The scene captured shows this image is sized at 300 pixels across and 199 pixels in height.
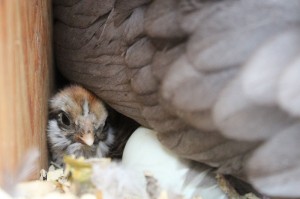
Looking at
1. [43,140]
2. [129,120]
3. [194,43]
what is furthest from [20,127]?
[129,120]

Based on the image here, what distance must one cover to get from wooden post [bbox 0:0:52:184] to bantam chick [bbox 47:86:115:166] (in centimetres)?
5

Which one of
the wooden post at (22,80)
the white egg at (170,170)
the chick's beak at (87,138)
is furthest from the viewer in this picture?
the chick's beak at (87,138)

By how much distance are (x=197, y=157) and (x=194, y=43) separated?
0.72 ft

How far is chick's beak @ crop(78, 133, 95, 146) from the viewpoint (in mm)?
1475

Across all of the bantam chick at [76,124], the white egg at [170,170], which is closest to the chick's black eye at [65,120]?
the bantam chick at [76,124]

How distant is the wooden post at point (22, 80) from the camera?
1.11 metres

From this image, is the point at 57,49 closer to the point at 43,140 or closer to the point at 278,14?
the point at 43,140

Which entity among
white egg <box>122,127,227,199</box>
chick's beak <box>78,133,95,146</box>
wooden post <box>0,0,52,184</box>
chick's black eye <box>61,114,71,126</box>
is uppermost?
wooden post <box>0,0,52,184</box>

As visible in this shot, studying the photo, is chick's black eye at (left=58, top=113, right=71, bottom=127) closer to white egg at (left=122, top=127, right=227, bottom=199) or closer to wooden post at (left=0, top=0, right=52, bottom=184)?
wooden post at (left=0, top=0, right=52, bottom=184)

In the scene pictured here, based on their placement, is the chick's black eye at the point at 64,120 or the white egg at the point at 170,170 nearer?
the white egg at the point at 170,170

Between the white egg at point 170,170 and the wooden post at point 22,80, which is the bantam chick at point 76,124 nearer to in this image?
the wooden post at point 22,80

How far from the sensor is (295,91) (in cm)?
105

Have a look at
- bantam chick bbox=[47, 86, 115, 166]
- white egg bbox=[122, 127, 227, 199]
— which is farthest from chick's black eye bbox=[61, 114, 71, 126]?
white egg bbox=[122, 127, 227, 199]

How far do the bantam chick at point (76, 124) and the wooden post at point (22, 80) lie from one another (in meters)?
0.05
